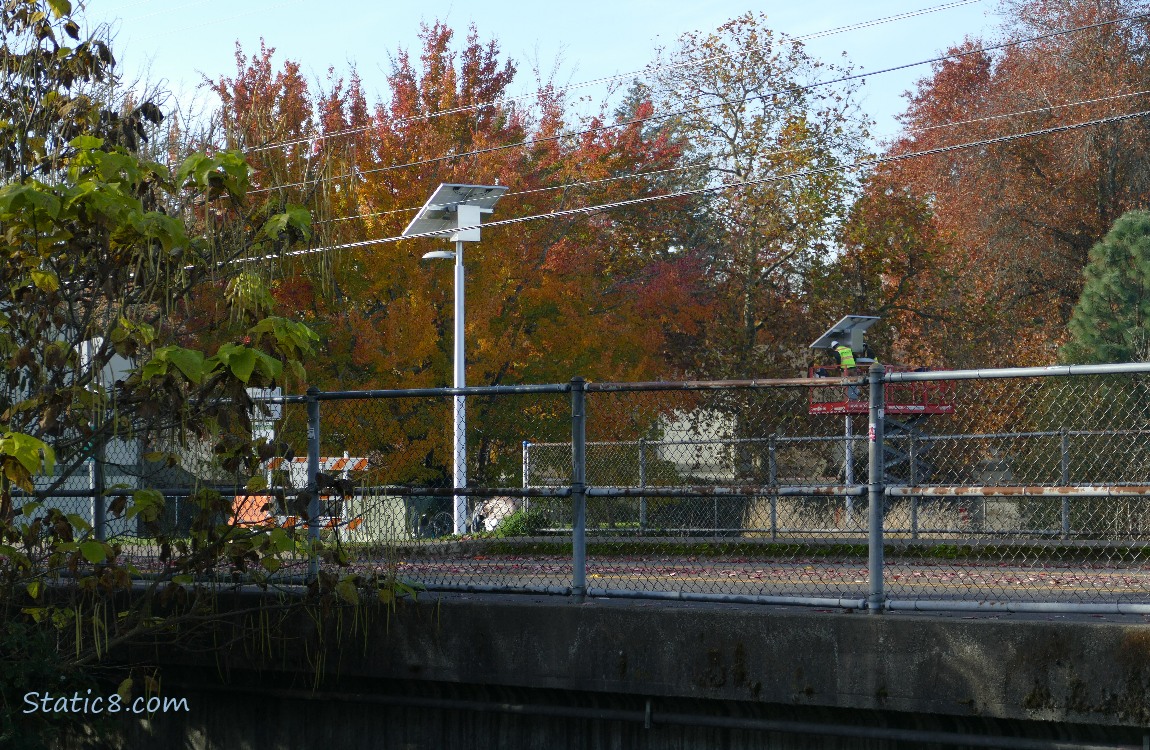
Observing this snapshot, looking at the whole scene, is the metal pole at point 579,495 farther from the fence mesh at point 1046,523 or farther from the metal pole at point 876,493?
the fence mesh at point 1046,523

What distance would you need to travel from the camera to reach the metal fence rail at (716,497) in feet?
23.8

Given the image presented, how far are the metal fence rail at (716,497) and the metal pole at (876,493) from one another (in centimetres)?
2

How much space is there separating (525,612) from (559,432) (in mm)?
13034

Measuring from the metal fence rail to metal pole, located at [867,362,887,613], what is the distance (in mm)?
15

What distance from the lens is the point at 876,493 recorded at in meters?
6.70

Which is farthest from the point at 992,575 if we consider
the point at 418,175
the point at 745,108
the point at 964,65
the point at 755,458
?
the point at 964,65

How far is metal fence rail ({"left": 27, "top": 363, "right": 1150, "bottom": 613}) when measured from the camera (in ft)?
23.8

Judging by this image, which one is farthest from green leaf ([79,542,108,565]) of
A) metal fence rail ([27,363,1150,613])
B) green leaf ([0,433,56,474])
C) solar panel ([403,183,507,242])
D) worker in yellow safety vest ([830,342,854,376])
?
worker in yellow safety vest ([830,342,854,376])

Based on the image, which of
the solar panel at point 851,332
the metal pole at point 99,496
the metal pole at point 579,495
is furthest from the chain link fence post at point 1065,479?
the solar panel at point 851,332

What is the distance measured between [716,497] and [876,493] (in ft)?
4.22

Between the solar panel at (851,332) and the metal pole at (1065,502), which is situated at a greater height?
the solar panel at (851,332)

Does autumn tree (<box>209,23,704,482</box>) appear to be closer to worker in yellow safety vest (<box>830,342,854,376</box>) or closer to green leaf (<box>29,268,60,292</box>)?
worker in yellow safety vest (<box>830,342,854,376</box>)

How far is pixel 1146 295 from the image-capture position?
23609 mm

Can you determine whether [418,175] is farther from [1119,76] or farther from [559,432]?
[1119,76]
